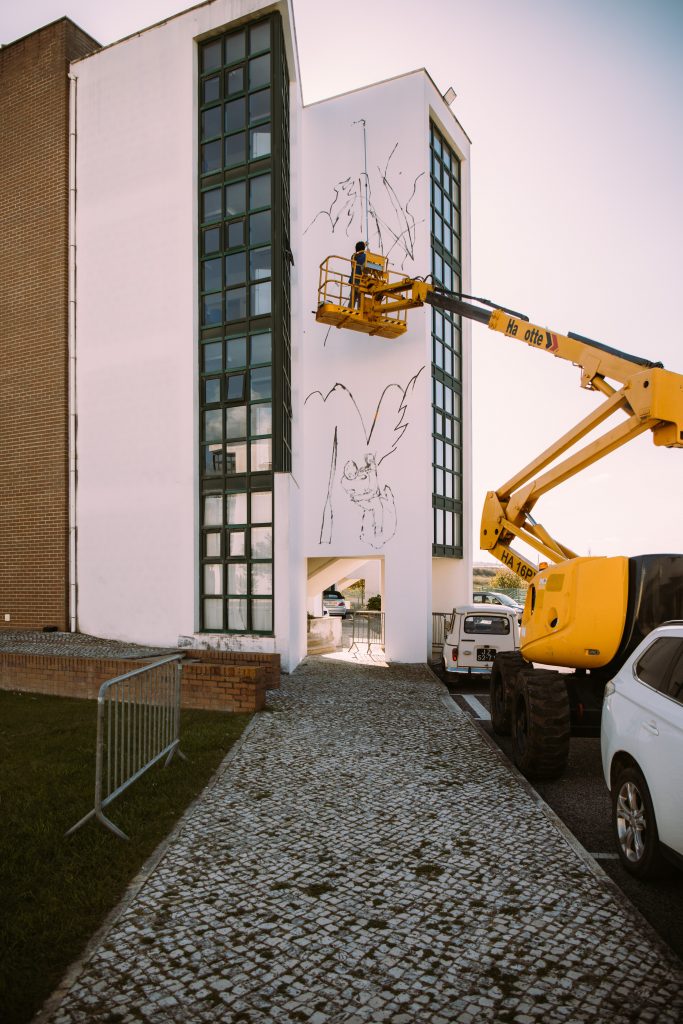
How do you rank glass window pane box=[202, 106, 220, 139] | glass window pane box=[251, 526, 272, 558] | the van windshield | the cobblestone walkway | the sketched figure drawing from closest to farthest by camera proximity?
the cobblestone walkway → the van windshield → glass window pane box=[251, 526, 272, 558] → glass window pane box=[202, 106, 220, 139] → the sketched figure drawing

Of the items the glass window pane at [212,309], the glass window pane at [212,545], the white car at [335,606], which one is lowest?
the white car at [335,606]

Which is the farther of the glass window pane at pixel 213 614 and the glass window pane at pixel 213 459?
the glass window pane at pixel 213 459

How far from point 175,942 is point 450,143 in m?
22.3

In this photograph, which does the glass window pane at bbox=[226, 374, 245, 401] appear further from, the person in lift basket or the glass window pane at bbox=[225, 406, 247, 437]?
the person in lift basket

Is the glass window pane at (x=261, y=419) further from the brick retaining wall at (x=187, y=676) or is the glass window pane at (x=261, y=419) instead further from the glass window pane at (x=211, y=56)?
the glass window pane at (x=211, y=56)

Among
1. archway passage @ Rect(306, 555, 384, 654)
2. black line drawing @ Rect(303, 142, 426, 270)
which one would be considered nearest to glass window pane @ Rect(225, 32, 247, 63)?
black line drawing @ Rect(303, 142, 426, 270)

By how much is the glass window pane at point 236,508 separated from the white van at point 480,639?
17.2 ft

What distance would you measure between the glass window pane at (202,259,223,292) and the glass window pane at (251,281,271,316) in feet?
3.20

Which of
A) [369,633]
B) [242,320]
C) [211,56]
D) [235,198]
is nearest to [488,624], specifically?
[369,633]

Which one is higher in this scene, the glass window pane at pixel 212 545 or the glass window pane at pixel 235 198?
the glass window pane at pixel 235 198

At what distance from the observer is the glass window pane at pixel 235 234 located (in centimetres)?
1497

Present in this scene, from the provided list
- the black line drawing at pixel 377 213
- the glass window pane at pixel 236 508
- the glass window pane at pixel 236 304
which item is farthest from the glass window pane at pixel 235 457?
the black line drawing at pixel 377 213

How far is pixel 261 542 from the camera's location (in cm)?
1438

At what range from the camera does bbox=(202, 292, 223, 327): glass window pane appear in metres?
15.2
